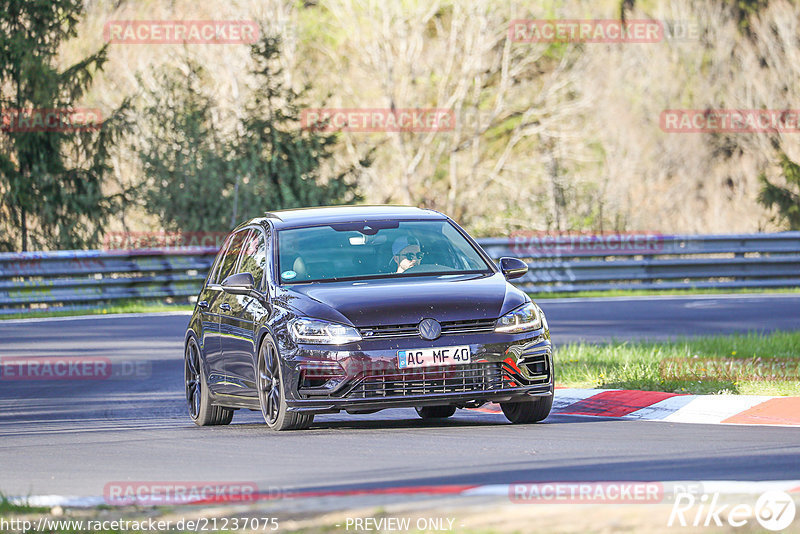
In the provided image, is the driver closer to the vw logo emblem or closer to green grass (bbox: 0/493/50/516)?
the vw logo emblem

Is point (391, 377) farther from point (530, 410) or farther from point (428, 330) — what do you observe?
point (530, 410)

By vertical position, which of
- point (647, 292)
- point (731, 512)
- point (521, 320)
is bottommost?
point (647, 292)

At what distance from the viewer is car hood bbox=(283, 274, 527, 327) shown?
1009 centimetres

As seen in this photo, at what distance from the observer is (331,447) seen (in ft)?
31.1

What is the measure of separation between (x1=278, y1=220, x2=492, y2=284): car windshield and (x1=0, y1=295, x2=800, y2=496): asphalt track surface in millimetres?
1114

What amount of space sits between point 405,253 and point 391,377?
149 centimetres

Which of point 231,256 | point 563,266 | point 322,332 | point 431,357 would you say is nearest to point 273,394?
point 322,332

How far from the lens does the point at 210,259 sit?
26.9 metres

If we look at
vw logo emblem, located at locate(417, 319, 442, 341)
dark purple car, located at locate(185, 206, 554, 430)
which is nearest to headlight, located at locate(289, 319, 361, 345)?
dark purple car, located at locate(185, 206, 554, 430)

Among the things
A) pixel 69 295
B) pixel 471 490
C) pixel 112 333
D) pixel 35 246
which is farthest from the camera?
pixel 35 246

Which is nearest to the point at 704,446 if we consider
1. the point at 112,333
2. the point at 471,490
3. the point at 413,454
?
the point at 413,454

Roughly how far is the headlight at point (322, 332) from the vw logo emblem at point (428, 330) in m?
0.41

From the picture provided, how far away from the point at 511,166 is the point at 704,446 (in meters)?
38.9

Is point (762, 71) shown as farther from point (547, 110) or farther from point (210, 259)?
point (210, 259)
